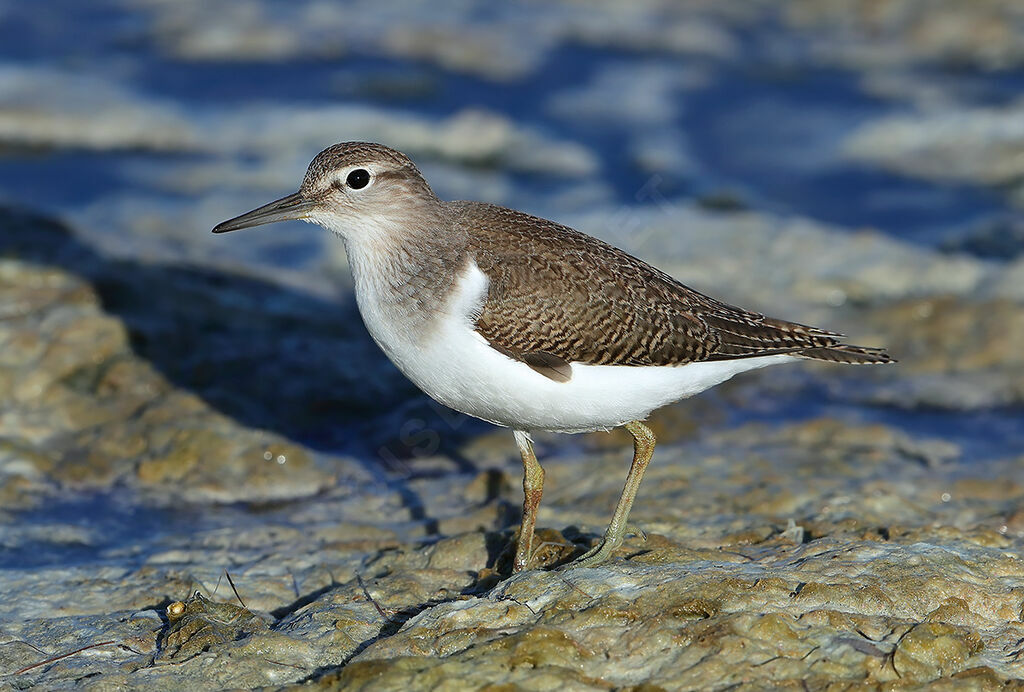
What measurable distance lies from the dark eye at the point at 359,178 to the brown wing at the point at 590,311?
0.50 m

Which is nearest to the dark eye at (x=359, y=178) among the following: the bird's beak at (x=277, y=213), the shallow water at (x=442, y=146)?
the bird's beak at (x=277, y=213)

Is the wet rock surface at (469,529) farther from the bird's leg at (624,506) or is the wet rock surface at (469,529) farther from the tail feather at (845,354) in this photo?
the tail feather at (845,354)

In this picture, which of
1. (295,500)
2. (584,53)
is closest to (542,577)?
(295,500)

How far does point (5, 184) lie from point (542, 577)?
30.5ft

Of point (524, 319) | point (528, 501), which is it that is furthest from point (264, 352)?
point (524, 319)

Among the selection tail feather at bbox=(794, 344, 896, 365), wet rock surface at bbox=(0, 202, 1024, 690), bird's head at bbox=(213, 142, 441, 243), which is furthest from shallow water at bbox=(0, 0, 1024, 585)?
bird's head at bbox=(213, 142, 441, 243)

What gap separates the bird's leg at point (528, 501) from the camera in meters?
5.76

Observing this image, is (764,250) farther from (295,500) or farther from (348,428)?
(295,500)

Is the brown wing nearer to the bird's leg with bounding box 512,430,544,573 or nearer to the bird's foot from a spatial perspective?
the bird's leg with bounding box 512,430,544,573

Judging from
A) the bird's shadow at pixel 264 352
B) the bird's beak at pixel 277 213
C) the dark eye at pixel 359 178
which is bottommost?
the bird's shadow at pixel 264 352

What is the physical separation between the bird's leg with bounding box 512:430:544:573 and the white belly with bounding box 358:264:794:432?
0.90 ft

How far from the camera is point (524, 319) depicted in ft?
19.1

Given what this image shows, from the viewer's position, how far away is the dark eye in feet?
20.5

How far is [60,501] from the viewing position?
23.7ft
